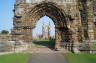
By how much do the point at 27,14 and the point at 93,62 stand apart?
948cm

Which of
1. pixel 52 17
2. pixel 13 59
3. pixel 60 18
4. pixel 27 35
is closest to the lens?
pixel 13 59

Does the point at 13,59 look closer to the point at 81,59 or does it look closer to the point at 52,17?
the point at 81,59

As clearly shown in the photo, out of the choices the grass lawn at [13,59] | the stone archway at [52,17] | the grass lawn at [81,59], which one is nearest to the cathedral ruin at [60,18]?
the stone archway at [52,17]

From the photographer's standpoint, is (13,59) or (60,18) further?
(60,18)

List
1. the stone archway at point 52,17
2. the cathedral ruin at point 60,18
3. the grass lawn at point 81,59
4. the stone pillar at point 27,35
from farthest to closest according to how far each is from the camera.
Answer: the stone pillar at point 27,35
the stone archway at point 52,17
the cathedral ruin at point 60,18
the grass lawn at point 81,59

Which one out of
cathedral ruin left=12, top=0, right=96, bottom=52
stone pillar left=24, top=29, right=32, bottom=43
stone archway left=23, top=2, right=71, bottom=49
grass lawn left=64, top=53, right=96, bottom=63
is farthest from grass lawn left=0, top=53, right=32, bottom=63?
stone archway left=23, top=2, right=71, bottom=49

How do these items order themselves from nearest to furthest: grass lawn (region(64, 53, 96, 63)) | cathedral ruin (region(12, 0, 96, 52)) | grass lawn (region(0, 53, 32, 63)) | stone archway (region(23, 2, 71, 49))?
1. grass lawn (region(0, 53, 32, 63))
2. grass lawn (region(64, 53, 96, 63))
3. cathedral ruin (region(12, 0, 96, 52))
4. stone archway (region(23, 2, 71, 49))

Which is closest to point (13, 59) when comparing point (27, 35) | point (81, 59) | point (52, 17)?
point (81, 59)

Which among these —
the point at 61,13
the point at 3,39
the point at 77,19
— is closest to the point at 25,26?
the point at 3,39

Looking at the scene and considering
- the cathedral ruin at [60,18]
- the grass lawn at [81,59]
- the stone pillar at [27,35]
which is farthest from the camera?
the stone pillar at [27,35]

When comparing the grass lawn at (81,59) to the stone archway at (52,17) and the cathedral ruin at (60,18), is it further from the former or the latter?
the stone archway at (52,17)

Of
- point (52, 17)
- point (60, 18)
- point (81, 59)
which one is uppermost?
point (52, 17)

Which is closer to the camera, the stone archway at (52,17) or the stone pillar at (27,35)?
the stone archway at (52,17)

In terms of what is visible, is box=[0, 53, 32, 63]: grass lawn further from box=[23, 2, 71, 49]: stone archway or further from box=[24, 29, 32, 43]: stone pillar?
box=[23, 2, 71, 49]: stone archway
